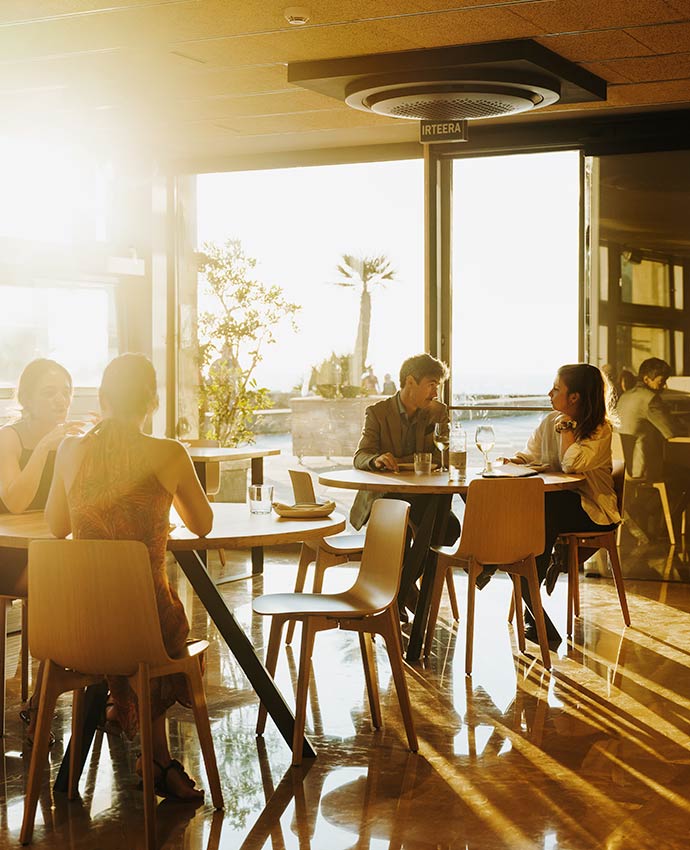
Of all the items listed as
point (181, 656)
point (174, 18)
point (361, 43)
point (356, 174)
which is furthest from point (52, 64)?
point (181, 656)

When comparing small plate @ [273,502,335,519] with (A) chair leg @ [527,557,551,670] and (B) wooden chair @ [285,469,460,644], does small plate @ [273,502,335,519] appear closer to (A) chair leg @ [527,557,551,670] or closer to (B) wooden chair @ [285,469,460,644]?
(B) wooden chair @ [285,469,460,644]

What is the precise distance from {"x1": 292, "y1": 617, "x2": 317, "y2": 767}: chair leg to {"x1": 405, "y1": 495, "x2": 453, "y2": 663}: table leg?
4.95 feet

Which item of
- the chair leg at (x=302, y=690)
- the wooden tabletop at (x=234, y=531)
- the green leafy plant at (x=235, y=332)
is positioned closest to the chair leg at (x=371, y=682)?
the chair leg at (x=302, y=690)

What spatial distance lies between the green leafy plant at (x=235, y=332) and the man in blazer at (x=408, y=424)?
2759 millimetres

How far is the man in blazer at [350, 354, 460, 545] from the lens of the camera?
6109 millimetres

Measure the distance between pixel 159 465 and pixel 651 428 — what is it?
4.84 meters

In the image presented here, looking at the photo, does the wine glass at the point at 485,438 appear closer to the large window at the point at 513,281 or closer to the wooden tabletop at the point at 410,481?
the wooden tabletop at the point at 410,481

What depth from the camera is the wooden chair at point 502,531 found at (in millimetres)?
5090

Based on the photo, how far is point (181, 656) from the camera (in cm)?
350

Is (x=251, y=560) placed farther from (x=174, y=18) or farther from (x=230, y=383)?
(x=174, y=18)

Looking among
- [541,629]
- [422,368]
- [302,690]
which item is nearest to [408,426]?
[422,368]

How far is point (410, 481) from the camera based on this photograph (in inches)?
212

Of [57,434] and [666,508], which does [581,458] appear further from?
[57,434]

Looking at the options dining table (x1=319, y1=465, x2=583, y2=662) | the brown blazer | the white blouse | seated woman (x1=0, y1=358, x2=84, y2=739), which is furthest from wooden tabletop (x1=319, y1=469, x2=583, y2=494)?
seated woman (x1=0, y1=358, x2=84, y2=739)
